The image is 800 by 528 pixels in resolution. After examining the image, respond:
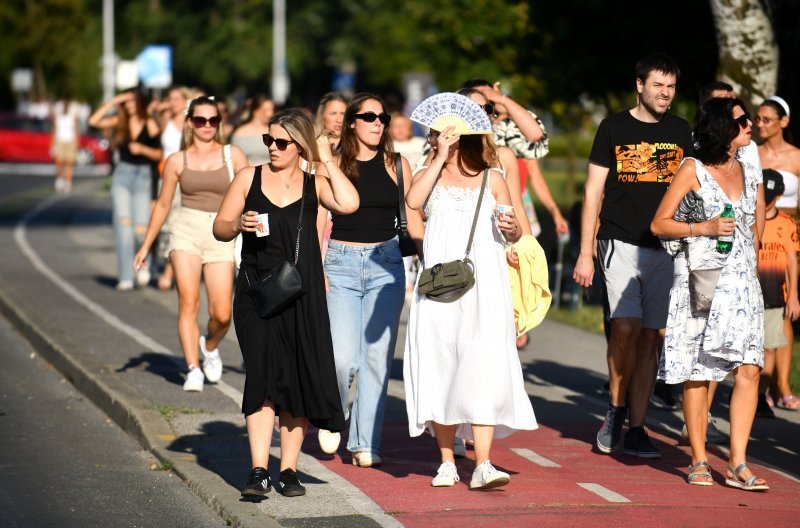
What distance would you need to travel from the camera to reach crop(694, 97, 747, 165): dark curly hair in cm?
745

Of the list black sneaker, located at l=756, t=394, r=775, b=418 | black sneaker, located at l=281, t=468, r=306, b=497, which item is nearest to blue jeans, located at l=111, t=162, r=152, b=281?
black sneaker, located at l=756, t=394, r=775, b=418

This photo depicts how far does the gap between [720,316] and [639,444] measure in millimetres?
1129

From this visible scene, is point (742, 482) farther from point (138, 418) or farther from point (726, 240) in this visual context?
point (138, 418)

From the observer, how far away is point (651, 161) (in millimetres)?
8180

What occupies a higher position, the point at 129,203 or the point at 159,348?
the point at 129,203

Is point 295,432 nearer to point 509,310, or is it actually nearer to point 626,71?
point 509,310

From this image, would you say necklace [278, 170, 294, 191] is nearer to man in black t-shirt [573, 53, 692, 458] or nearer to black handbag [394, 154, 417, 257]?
black handbag [394, 154, 417, 257]

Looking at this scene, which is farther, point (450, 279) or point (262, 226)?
point (450, 279)

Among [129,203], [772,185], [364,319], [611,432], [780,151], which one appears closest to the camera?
[364,319]

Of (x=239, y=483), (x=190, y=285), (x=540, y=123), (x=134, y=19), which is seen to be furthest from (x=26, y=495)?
(x=134, y=19)

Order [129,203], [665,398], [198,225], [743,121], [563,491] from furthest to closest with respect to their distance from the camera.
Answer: [129,203], [198,225], [665,398], [743,121], [563,491]

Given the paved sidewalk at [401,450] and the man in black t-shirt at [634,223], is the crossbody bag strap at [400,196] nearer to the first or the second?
the man in black t-shirt at [634,223]

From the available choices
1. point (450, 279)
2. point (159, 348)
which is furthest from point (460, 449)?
point (159, 348)

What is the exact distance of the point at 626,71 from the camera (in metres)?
19.9
